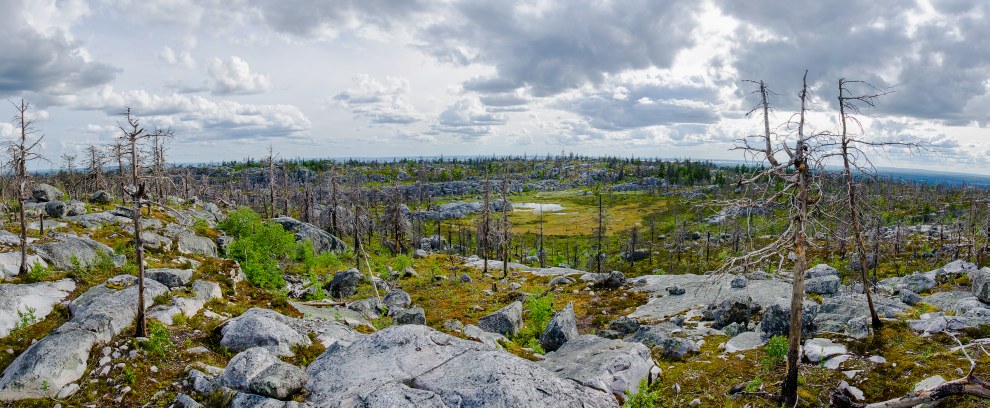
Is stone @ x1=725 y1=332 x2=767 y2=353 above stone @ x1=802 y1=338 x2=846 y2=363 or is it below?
below

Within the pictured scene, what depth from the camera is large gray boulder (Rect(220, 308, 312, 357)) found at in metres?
18.8

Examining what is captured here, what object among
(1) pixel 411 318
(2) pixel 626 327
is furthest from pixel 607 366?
(2) pixel 626 327

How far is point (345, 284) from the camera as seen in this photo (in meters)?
46.0

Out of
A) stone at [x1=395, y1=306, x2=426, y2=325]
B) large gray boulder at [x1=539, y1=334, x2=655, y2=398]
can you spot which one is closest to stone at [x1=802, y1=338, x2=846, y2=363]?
large gray boulder at [x1=539, y1=334, x2=655, y2=398]

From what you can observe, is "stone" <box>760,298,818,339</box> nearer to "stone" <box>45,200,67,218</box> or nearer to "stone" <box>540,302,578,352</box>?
"stone" <box>540,302,578,352</box>

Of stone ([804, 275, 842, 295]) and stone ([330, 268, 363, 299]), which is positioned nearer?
stone ([804, 275, 842, 295])

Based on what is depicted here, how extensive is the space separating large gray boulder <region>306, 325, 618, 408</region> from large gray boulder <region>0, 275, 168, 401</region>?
27.8 ft

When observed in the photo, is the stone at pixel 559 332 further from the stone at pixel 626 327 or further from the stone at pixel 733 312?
the stone at pixel 733 312

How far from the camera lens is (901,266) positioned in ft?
273

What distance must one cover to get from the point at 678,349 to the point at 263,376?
1941 centimetres

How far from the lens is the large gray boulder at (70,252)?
94.6 ft

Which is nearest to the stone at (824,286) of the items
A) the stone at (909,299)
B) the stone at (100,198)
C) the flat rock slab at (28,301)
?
the stone at (909,299)

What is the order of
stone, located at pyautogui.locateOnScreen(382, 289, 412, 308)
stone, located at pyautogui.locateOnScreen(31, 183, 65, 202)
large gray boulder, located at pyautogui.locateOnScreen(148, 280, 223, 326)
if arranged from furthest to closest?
stone, located at pyautogui.locateOnScreen(31, 183, 65, 202) → stone, located at pyautogui.locateOnScreen(382, 289, 412, 308) → large gray boulder, located at pyautogui.locateOnScreen(148, 280, 223, 326)

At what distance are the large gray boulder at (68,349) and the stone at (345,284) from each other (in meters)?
24.7
